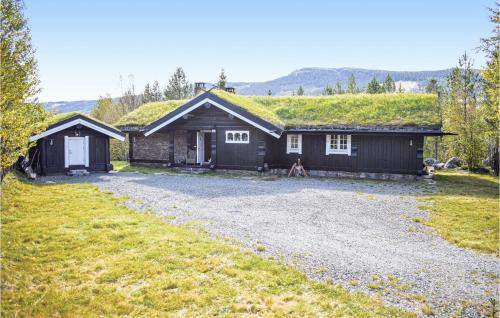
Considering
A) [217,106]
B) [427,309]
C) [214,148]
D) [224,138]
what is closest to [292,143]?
[224,138]

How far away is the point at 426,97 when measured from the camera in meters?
21.1

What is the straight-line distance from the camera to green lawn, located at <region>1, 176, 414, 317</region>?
17.0 ft

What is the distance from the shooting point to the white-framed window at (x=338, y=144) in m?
19.5

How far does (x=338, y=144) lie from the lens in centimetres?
1977

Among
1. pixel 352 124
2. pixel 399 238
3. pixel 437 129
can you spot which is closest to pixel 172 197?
pixel 399 238

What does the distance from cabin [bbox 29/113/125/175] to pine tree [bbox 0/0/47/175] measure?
6.69 metres

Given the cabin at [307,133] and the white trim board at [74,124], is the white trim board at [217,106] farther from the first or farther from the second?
the white trim board at [74,124]

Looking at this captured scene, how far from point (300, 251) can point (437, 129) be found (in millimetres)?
13457

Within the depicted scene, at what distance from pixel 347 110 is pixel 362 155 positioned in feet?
11.2

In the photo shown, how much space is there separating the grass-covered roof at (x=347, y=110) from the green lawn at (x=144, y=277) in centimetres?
1269

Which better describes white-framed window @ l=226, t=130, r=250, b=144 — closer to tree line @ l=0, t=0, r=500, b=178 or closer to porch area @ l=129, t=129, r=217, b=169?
porch area @ l=129, t=129, r=217, b=169

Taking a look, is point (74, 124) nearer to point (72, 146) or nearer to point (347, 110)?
point (72, 146)

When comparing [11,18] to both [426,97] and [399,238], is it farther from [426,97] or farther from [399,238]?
[426,97]

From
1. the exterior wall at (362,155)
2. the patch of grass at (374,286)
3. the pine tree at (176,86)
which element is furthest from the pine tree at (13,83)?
the pine tree at (176,86)
